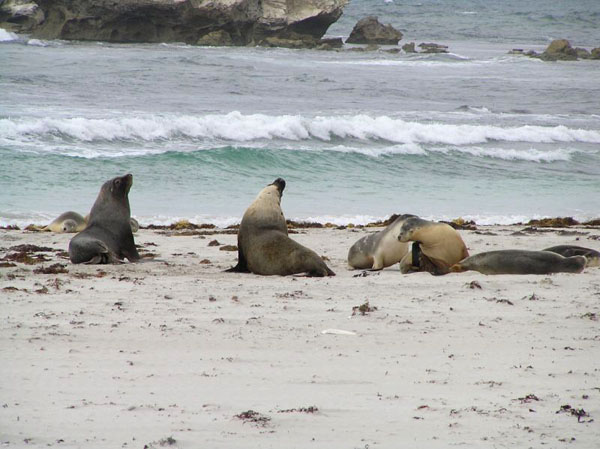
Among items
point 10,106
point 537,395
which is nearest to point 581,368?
point 537,395

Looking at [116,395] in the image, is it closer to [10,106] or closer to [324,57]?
[10,106]

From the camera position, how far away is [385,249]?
8078mm

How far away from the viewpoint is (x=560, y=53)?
4188 cm

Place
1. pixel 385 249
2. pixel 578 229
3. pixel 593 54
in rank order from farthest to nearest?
pixel 593 54 < pixel 578 229 < pixel 385 249

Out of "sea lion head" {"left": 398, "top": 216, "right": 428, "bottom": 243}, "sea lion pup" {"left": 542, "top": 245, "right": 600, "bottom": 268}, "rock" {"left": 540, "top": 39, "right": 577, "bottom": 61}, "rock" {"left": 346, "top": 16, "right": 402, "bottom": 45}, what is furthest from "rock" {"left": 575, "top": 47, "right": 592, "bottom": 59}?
"sea lion head" {"left": 398, "top": 216, "right": 428, "bottom": 243}

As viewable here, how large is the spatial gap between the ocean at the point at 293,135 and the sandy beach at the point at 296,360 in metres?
5.57

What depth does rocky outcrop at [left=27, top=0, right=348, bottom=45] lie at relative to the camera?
131ft

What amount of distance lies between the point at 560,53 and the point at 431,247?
1450 inches

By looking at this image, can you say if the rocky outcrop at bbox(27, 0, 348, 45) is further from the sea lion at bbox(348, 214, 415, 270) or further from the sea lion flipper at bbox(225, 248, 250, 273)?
the sea lion flipper at bbox(225, 248, 250, 273)

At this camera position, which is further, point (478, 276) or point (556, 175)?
point (556, 175)

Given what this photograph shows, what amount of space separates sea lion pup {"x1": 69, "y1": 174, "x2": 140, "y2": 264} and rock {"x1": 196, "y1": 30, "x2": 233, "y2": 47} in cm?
3374

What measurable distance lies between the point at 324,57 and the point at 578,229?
94.8 ft

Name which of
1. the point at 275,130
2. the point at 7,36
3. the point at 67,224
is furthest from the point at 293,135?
the point at 7,36

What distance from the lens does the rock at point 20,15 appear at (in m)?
43.1
